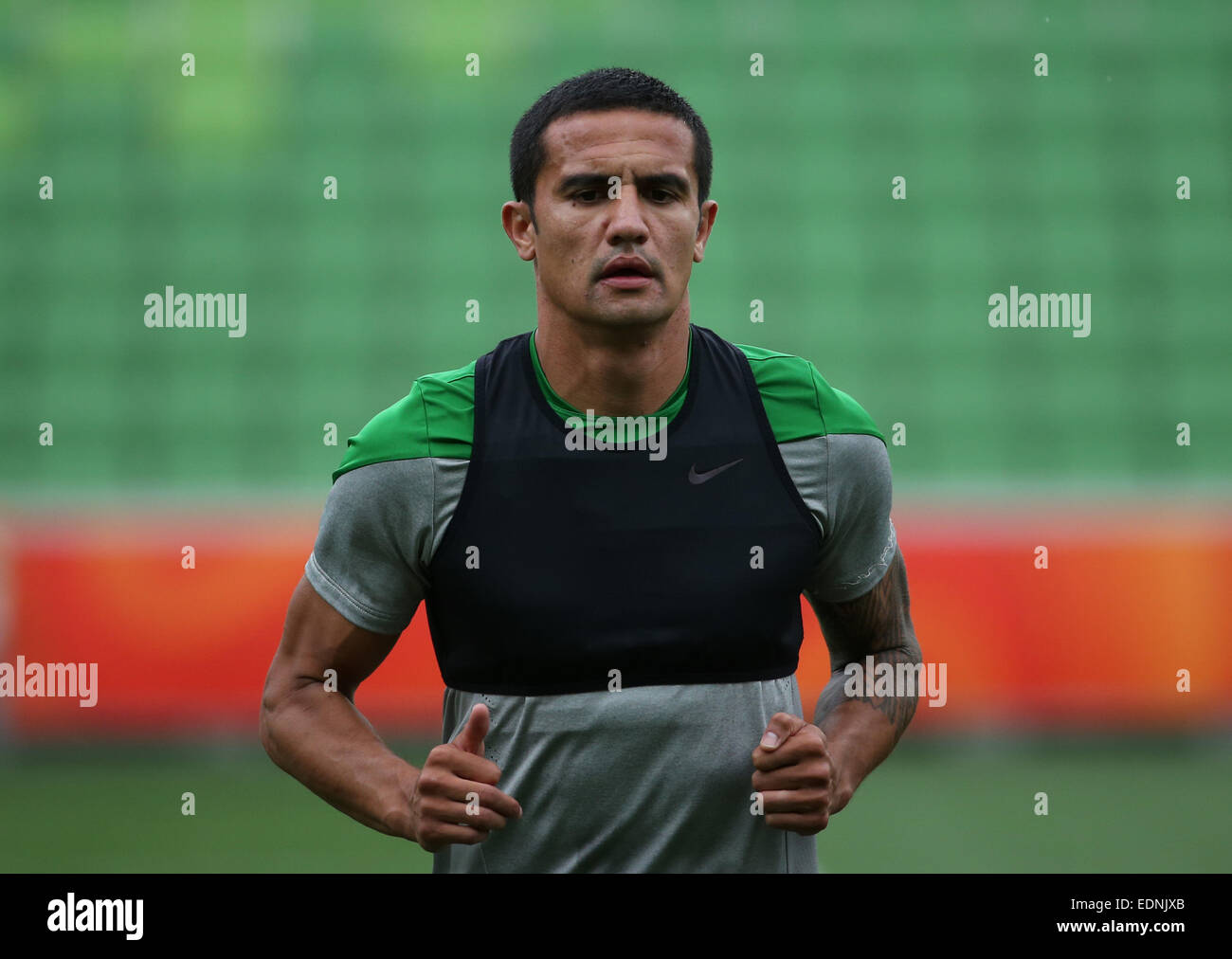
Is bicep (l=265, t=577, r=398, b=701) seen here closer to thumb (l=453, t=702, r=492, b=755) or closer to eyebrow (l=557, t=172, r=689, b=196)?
thumb (l=453, t=702, r=492, b=755)

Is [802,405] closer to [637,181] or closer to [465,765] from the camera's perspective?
[637,181]

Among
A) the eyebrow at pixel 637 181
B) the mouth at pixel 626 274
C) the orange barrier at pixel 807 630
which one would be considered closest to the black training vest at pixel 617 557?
the mouth at pixel 626 274

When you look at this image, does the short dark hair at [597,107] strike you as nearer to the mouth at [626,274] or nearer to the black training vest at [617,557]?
the mouth at [626,274]

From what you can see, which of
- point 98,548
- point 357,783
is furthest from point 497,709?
point 98,548

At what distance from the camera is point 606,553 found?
8.71 feet

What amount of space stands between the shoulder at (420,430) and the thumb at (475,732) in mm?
489

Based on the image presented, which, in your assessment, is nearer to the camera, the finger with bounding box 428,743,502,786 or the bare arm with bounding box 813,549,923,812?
the finger with bounding box 428,743,502,786

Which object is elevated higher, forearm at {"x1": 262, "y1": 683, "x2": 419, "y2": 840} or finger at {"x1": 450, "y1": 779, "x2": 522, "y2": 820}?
forearm at {"x1": 262, "y1": 683, "x2": 419, "y2": 840}

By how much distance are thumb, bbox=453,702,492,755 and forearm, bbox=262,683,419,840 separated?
7.0 inches

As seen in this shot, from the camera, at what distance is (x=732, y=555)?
2678 mm

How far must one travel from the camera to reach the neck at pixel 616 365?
8.99ft

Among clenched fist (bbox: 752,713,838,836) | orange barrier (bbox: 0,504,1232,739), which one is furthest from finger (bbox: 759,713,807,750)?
orange barrier (bbox: 0,504,1232,739)

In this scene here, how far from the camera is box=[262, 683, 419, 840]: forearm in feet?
8.54
